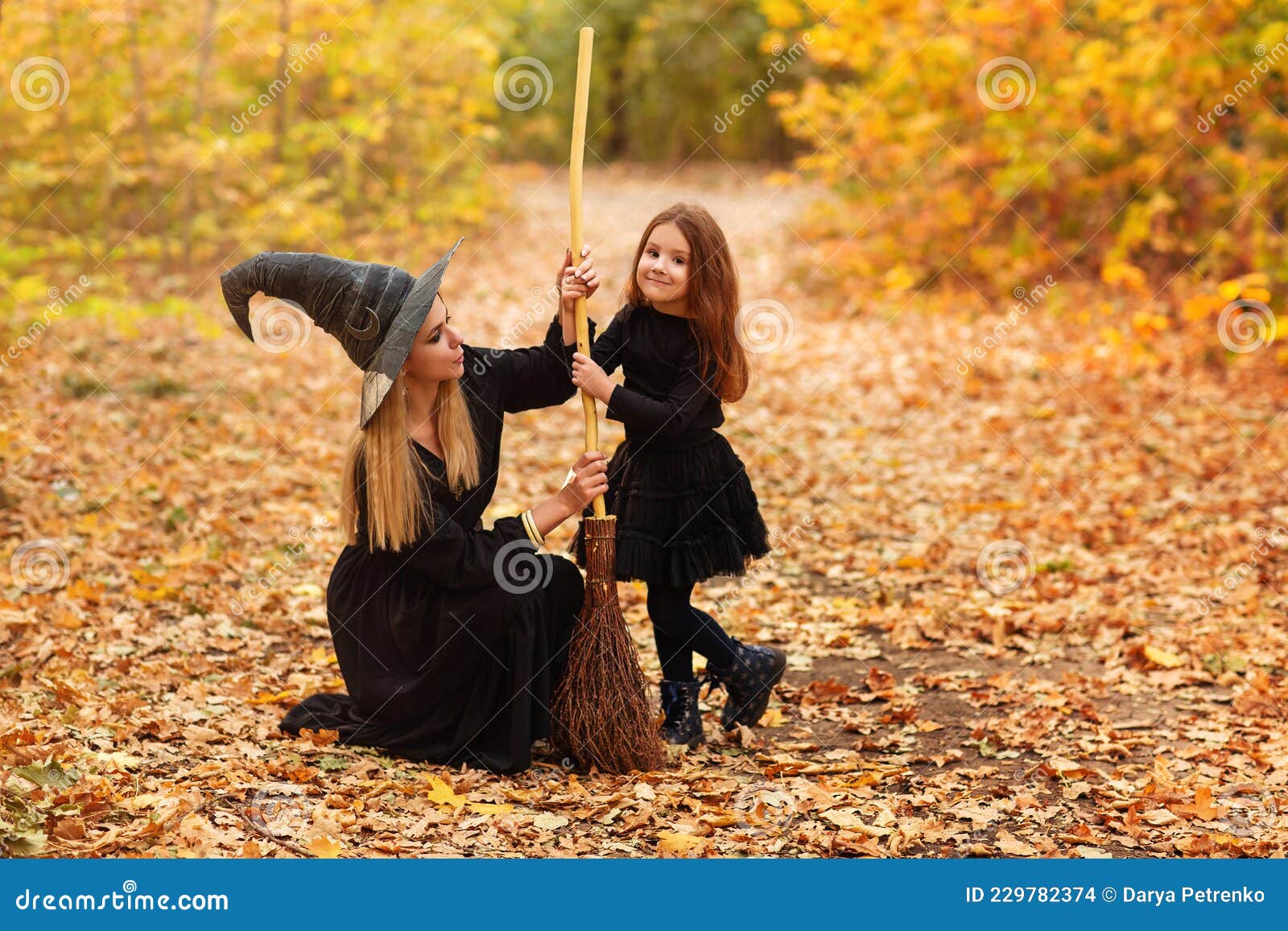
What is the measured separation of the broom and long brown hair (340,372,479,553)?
1.33ft

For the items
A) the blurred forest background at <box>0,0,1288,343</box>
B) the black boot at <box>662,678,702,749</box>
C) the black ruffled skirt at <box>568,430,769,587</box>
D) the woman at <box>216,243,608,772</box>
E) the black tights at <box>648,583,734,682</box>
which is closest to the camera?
the woman at <box>216,243,608,772</box>

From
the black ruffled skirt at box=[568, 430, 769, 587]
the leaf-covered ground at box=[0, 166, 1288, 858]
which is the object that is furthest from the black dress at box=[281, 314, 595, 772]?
the black ruffled skirt at box=[568, 430, 769, 587]

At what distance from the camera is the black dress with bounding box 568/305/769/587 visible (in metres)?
3.79

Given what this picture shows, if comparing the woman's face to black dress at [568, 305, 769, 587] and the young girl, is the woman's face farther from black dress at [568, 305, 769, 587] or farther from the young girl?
black dress at [568, 305, 769, 587]

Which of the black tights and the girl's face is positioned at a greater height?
the girl's face

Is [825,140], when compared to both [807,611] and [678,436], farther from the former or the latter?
[678,436]

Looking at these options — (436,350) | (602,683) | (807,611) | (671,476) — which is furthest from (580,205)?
(807,611)

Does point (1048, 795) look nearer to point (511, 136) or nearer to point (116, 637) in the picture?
point (116, 637)

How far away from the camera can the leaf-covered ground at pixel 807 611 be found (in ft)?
11.1

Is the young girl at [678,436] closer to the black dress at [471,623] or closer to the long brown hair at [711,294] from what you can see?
the long brown hair at [711,294]

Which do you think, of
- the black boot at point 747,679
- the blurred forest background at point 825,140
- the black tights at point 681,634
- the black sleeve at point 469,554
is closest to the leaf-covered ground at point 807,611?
the black boot at point 747,679

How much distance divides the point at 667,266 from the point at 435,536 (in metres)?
1.07

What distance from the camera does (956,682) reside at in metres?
4.66

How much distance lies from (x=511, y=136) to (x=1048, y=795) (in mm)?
19877
